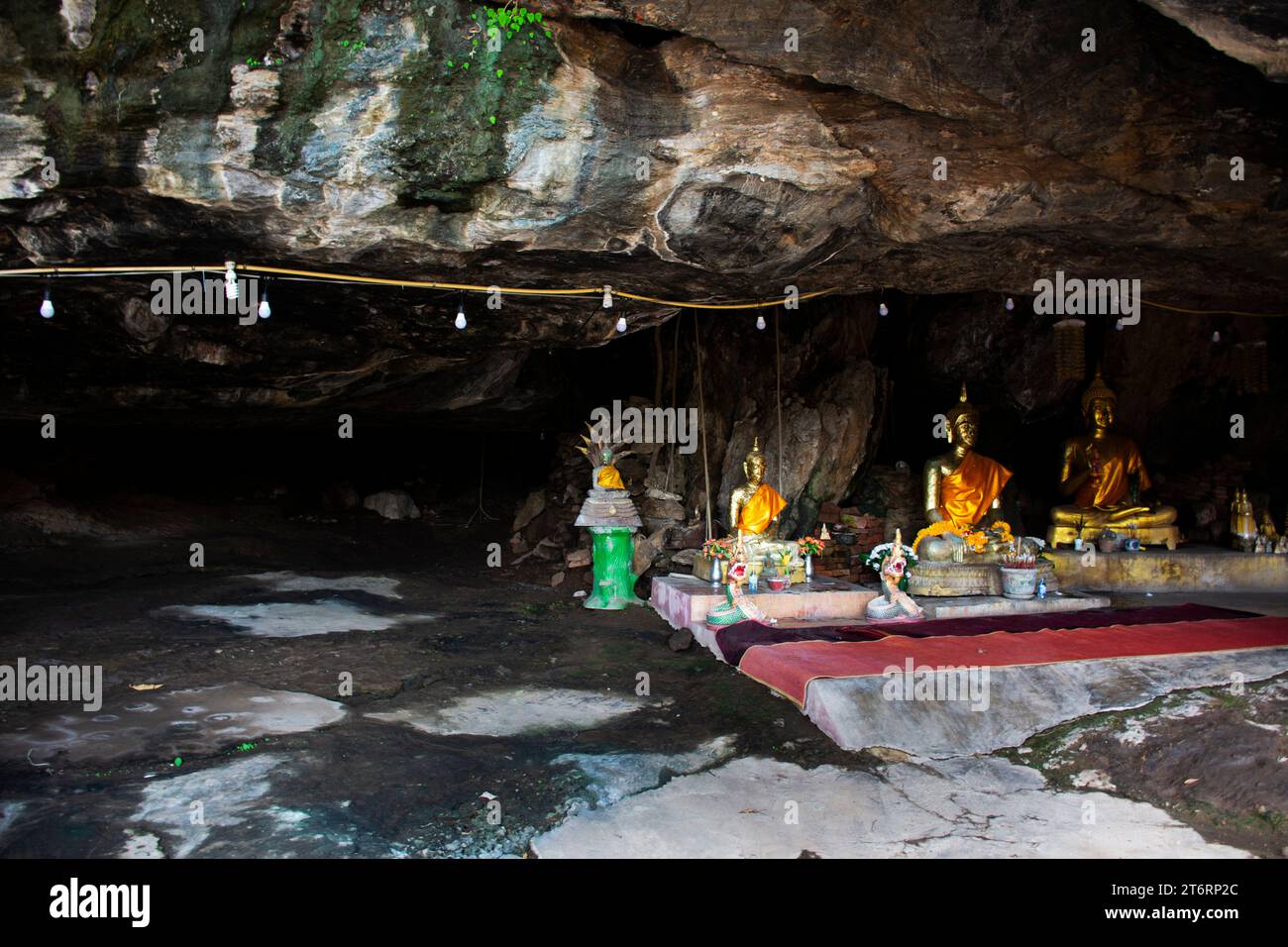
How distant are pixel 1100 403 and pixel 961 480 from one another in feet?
7.85

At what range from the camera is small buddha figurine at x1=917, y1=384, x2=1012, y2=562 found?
9406 mm

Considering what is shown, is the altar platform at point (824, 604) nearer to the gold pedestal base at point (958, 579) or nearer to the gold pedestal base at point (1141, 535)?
the gold pedestal base at point (958, 579)

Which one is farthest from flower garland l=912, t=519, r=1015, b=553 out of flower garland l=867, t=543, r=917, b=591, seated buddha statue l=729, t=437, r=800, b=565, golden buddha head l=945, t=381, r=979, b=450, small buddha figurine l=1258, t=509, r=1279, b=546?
small buddha figurine l=1258, t=509, r=1279, b=546

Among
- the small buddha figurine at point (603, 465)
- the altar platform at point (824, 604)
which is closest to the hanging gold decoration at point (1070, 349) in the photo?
the altar platform at point (824, 604)

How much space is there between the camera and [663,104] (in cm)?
533

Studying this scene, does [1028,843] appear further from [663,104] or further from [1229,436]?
[1229,436]

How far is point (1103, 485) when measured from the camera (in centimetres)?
1052

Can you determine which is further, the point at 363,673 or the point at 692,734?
the point at 363,673

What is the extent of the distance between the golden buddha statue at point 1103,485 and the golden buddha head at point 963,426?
1.69 m

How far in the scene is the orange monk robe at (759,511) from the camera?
344 inches

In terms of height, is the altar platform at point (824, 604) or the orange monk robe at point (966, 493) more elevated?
the orange monk robe at point (966, 493)

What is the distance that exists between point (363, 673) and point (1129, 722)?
192 inches

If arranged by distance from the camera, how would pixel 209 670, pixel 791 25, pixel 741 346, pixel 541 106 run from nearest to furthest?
pixel 791 25, pixel 541 106, pixel 209 670, pixel 741 346

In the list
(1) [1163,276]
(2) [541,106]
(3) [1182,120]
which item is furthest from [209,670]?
(1) [1163,276]
